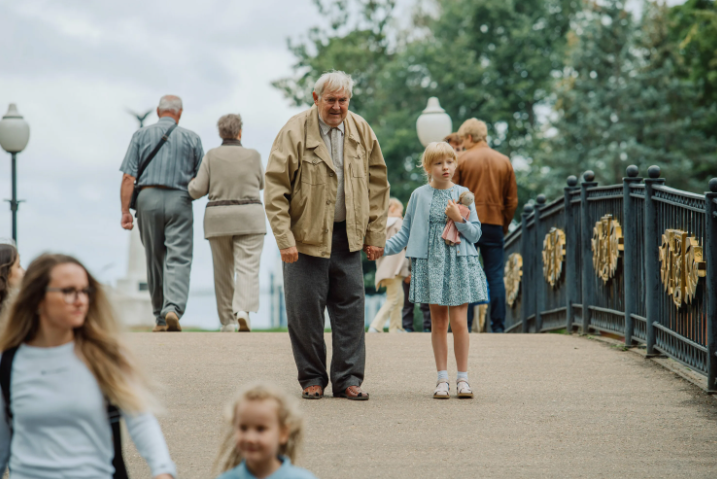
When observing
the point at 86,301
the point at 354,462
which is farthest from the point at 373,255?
the point at 86,301

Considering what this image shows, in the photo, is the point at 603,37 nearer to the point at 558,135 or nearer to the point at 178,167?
the point at 558,135

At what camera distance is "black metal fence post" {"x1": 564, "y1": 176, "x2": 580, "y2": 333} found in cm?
1038

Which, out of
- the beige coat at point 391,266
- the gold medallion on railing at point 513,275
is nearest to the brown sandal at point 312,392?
the beige coat at point 391,266

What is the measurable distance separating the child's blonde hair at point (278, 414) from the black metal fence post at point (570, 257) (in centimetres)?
792

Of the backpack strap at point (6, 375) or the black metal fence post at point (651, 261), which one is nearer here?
the backpack strap at point (6, 375)

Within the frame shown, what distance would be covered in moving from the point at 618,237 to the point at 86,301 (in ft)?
21.4

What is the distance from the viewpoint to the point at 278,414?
2.71 metres

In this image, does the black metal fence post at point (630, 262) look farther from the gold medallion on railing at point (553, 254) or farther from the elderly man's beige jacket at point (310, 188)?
the elderly man's beige jacket at point (310, 188)

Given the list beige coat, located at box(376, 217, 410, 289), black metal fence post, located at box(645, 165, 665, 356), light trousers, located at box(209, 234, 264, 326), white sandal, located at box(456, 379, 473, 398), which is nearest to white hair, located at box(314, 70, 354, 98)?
white sandal, located at box(456, 379, 473, 398)

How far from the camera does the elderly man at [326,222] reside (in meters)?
6.09

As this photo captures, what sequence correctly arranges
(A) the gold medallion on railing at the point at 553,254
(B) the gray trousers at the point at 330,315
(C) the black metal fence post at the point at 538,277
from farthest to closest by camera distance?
(C) the black metal fence post at the point at 538,277
(A) the gold medallion on railing at the point at 553,254
(B) the gray trousers at the point at 330,315

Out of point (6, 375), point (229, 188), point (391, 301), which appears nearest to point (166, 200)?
point (229, 188)

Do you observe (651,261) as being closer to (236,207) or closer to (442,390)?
(442,390)

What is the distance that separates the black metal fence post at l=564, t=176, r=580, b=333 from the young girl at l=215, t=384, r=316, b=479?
794 centimetres
